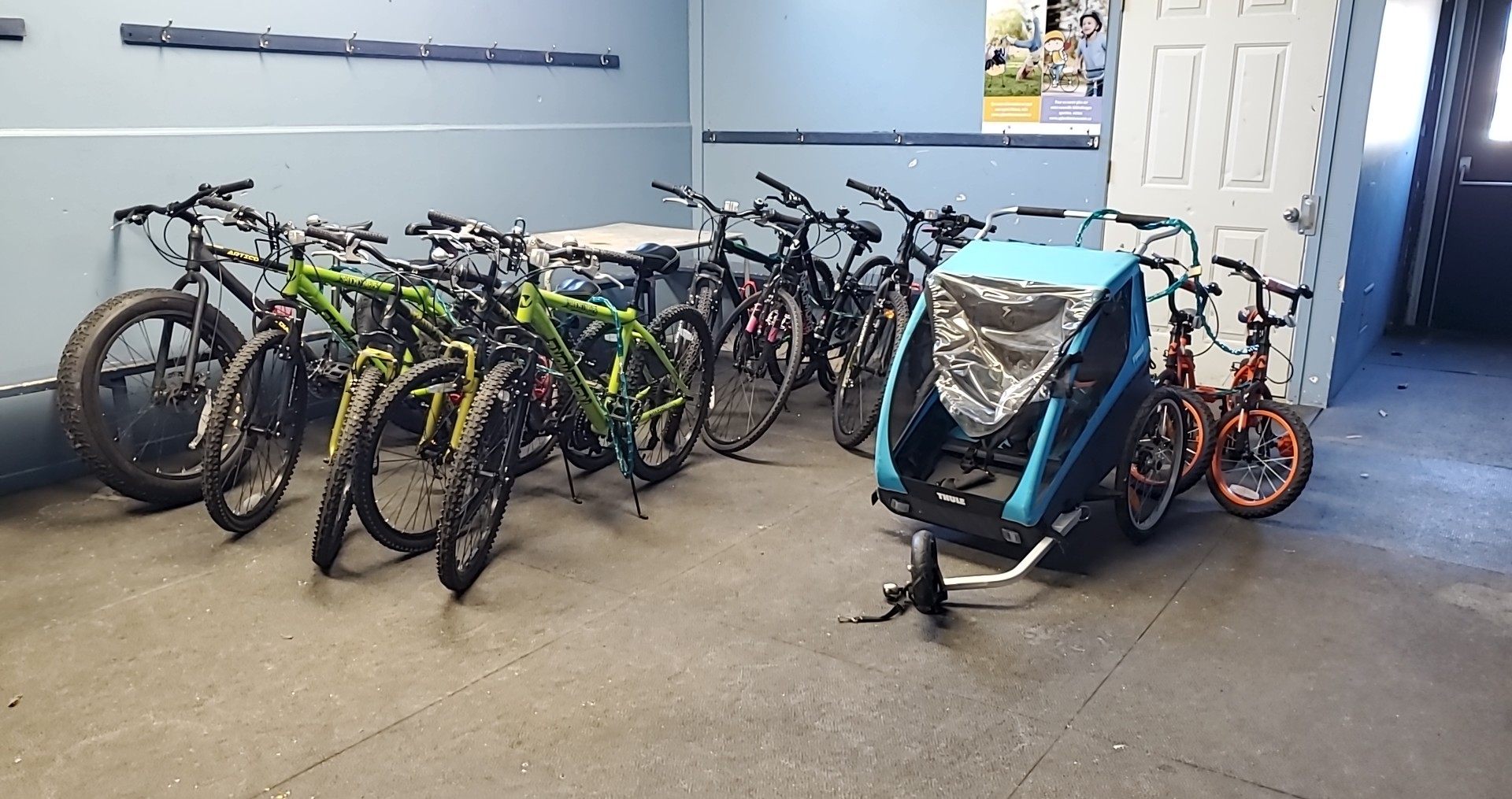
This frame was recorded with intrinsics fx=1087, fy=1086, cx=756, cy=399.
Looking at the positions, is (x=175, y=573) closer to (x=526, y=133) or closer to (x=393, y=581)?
(x=393, y=581)

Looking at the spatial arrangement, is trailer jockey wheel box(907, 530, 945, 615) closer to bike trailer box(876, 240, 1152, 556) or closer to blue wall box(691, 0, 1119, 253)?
bike trailer box(876, 240, 1152, 556)

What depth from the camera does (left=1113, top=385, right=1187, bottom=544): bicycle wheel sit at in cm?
328

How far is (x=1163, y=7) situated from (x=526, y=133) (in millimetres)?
3070

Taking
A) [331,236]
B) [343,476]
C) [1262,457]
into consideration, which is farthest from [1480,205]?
[343,476]

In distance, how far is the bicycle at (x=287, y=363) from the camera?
329 centimetres

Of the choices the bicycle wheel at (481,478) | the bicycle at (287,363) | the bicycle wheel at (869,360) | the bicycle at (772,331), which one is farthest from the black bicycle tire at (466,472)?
the bicycle wheel at (869,360)

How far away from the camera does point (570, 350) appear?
3.61m

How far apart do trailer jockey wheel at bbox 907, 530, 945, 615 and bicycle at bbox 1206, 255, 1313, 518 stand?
1.30 m

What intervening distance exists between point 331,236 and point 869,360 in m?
2.08

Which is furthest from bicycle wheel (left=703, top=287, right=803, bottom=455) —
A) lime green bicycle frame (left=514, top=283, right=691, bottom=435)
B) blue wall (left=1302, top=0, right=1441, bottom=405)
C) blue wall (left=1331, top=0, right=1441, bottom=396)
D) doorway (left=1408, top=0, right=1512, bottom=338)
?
doorway (left=1408, top=0, right=1512, bottom=338)

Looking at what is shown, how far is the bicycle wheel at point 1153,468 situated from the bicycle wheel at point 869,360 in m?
1.10

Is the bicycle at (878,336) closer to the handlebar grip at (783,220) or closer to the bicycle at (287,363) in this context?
the handlebar grip at (783,220)

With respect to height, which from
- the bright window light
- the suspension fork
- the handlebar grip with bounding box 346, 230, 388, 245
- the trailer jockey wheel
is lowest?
the trailer jockey wheel

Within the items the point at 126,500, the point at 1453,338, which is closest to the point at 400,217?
the point at 126,500
